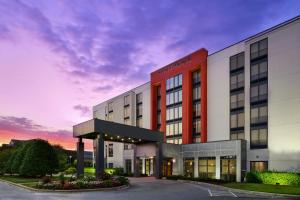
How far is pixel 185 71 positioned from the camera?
60.7 meters

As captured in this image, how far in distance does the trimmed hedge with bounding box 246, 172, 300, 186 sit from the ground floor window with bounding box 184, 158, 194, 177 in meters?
12.6

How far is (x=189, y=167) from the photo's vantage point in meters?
56.9

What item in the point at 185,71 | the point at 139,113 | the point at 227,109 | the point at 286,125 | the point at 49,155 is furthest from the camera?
the point at 139,113

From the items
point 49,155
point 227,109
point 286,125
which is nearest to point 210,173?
point 227,109

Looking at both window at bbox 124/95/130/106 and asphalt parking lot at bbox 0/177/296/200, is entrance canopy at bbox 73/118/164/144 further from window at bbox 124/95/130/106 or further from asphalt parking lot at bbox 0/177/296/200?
window at bbox 124/95/130/106

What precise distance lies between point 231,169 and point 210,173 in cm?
436

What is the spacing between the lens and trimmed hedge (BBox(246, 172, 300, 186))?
3962cm

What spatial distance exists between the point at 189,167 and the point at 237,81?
52.7ft

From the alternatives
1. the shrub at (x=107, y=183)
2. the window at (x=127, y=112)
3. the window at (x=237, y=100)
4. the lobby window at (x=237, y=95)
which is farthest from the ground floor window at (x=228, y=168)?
the window at (x=127, y=112)

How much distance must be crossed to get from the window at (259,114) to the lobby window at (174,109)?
16350 mm

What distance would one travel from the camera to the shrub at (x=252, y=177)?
43597mm

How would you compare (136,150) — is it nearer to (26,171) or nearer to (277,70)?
(26,171)

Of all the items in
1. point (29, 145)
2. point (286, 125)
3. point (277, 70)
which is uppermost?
point (277, 70)

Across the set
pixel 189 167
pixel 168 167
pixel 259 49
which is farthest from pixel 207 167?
pixel 259 49
